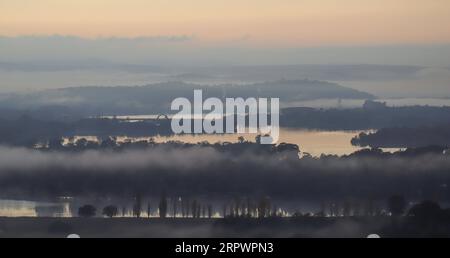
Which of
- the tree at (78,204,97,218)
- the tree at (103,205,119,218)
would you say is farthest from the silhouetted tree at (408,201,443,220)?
the tree at (78,204,97,218)

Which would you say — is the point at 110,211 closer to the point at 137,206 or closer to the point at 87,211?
the point at 87,211

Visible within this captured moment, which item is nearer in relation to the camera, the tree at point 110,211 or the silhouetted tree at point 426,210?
the silhouetted tree at point 426,210

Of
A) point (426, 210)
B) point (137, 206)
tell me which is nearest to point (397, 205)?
point (426, 210)

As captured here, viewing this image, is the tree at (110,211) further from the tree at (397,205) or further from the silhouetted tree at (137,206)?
the tree at (397,205)

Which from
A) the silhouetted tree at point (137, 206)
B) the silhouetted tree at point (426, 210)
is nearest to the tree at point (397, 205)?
the silhouetted tree at point (426, 210)

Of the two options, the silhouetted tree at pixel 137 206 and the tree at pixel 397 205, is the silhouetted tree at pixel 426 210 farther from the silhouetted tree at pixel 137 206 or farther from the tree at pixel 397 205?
the silhouetted tree at pixel 137 206
